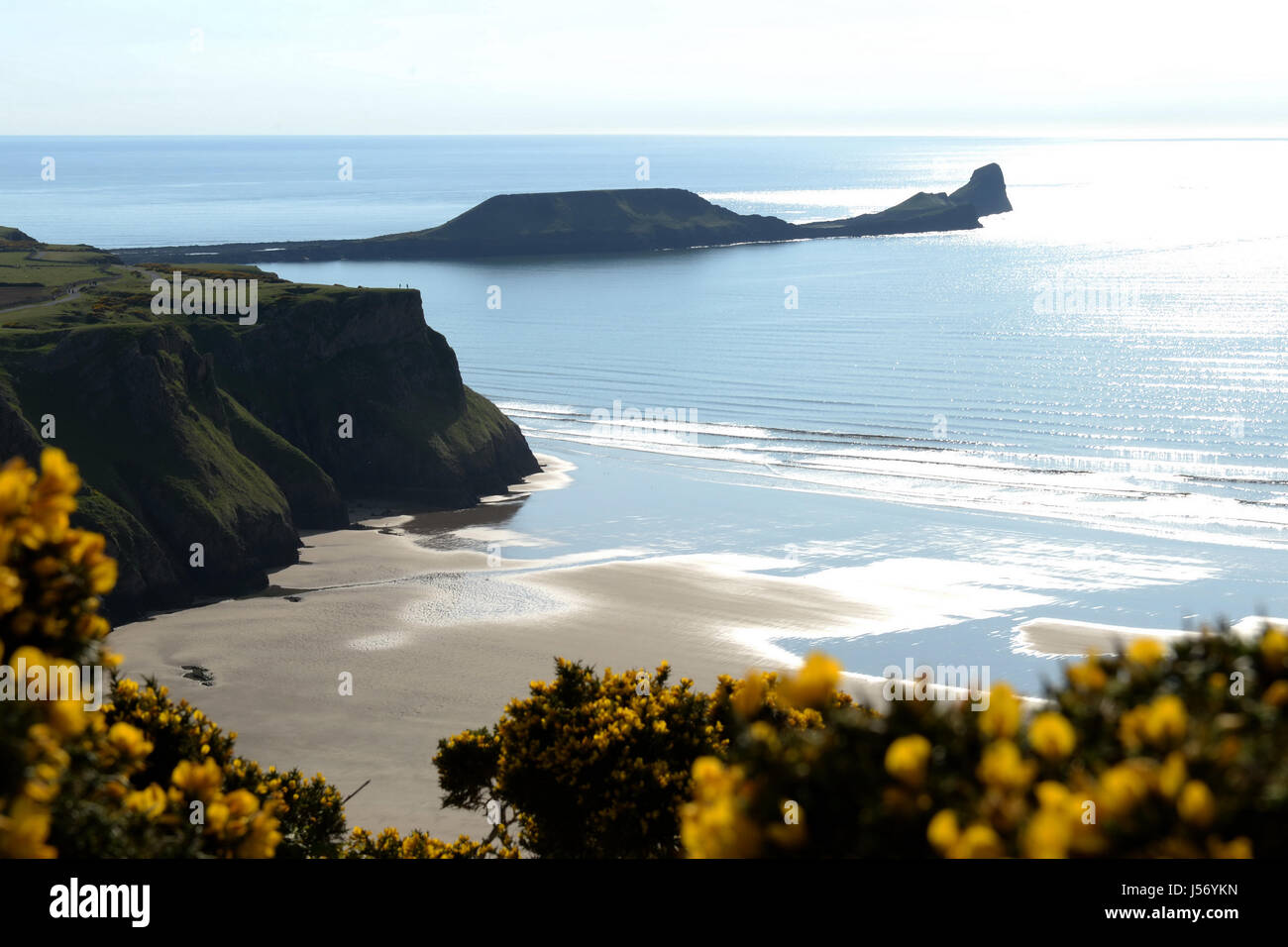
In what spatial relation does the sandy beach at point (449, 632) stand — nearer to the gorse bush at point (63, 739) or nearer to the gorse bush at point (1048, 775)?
the gorse bush at point (63, 739)

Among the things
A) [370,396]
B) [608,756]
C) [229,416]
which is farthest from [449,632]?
[370,396]

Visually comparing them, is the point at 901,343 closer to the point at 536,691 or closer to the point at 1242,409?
the point at 1242,409

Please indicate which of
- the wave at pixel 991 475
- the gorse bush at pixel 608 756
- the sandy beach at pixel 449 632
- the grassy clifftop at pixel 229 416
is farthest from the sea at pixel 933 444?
the gorse bush at pixel 608 756

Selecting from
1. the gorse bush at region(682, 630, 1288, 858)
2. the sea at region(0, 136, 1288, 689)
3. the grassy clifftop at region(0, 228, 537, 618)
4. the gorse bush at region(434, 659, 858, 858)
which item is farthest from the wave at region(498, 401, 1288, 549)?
the gorse bush at region(682, 630, 1288, 858)

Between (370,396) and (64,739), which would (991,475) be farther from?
(64,739)

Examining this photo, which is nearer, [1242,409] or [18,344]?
[18,344]

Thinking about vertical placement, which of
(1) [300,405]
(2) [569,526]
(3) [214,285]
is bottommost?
(2) [569,526]

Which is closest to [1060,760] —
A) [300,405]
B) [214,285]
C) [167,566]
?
[167,566]

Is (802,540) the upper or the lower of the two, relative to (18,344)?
lower
